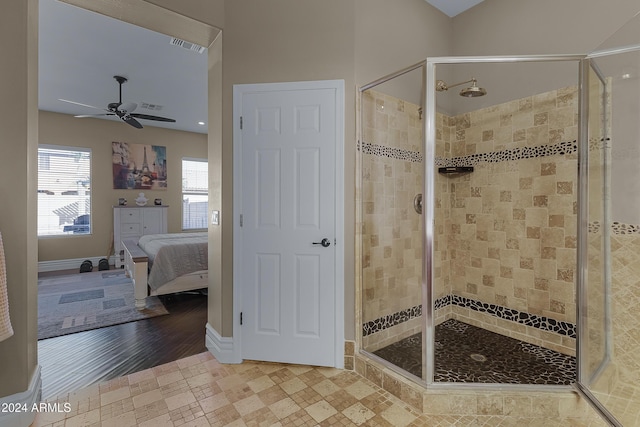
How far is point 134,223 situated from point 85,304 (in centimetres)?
281

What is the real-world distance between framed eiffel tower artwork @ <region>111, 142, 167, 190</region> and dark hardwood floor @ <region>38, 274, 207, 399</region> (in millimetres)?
4120

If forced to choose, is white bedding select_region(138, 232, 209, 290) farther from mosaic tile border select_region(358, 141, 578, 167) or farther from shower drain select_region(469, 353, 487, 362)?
shower drain select_region(469, 353, 487, 362)

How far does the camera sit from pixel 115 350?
8.27ft

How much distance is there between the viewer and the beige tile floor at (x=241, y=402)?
1698 millimetres

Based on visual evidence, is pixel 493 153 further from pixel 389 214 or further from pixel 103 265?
pixel 103 265

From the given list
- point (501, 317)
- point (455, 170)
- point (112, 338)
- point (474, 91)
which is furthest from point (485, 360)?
point (112, 338)

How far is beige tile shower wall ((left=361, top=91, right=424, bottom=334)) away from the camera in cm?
234

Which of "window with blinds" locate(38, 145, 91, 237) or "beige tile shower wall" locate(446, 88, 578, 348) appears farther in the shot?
"window with blinds" locate(38, 145, 91, 237)

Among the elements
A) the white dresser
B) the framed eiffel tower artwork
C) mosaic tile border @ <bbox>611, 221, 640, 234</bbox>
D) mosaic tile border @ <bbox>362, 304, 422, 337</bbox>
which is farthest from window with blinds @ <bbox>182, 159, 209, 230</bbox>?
mosaic tile border @ <bbox>611, 221, 640, 234</bbox>

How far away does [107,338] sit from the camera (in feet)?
8.98

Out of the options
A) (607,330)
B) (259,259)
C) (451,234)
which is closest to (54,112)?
(259,259)

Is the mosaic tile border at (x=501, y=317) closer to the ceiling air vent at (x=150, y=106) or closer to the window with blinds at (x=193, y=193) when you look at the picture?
the ceiling air vent at (x=150, y=106)

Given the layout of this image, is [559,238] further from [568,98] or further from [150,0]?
[150,0]

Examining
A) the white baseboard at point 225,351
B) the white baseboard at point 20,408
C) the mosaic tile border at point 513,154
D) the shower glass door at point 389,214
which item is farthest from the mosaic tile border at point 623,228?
the white baseboard at point 20,408
